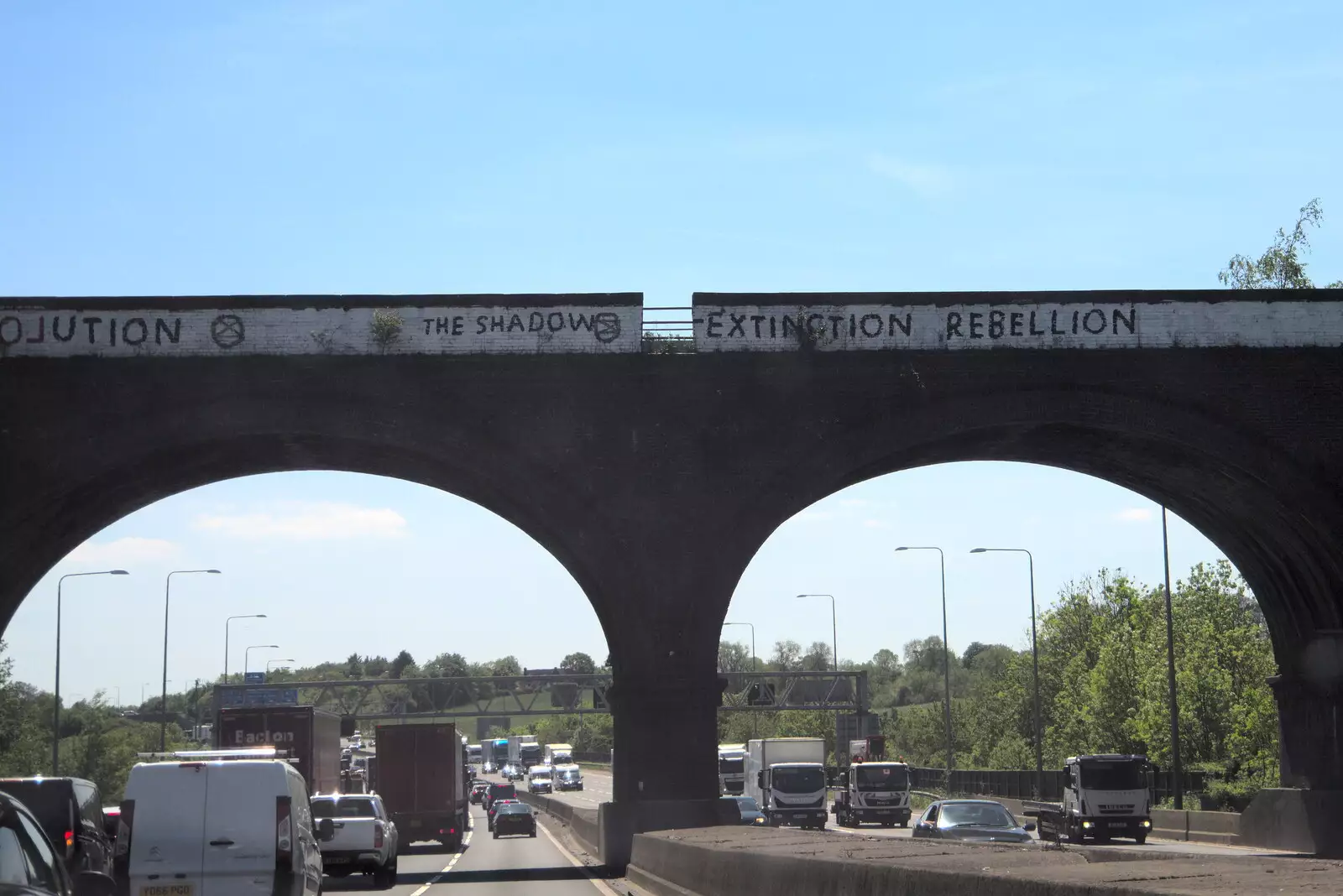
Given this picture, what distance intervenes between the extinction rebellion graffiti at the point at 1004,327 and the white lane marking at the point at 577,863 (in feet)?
38.2

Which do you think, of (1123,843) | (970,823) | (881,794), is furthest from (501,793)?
(970,823)

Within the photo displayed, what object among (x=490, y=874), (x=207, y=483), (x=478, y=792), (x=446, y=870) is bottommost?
(x=478, y=792)

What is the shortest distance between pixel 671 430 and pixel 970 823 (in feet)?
35.2

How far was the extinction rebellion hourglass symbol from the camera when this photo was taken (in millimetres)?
33312

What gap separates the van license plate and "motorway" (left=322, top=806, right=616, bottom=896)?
10.3m

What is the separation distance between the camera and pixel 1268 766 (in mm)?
56688

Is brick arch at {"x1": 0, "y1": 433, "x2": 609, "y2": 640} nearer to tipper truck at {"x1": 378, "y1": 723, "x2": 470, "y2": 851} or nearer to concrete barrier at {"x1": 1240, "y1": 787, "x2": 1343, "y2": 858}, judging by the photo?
tipper truck at {"x1": 378, "y1": 723, "x2": 470, "y2": 851}

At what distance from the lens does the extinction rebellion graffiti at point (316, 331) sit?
109 feet

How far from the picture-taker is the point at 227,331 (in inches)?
1314

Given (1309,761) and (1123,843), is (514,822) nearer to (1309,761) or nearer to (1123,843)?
(1123,843)

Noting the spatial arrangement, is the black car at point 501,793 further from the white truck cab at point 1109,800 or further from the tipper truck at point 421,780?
the white truck cab at point 1109,800

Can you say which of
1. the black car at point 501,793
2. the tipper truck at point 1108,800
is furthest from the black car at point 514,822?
the tipper truck at point 1108,800

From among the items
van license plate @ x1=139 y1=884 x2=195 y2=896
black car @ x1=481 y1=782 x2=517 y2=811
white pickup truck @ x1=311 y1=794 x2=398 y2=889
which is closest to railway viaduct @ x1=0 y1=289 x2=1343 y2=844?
white pickup truck @ x1=311 y1=794 x2=398 y2=889

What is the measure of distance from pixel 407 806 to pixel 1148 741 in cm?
3752
